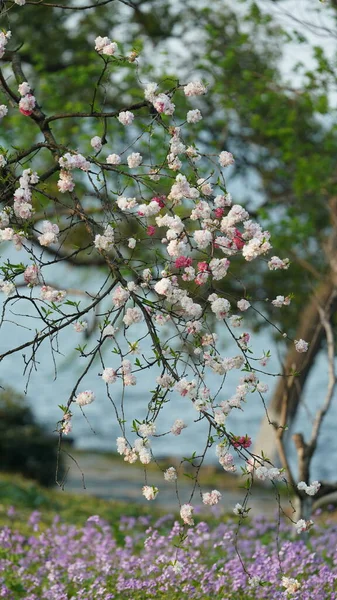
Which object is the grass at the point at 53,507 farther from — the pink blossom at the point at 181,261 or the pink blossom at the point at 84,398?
the pink blossom at the point at 181,261

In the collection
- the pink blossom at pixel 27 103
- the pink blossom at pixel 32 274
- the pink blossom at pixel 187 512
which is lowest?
the pink blossom at pixel 187 512

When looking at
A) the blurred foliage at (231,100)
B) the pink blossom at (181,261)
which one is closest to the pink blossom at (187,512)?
the pink blossom at (181,261)

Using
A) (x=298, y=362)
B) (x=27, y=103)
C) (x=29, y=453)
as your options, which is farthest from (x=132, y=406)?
(x=27, y=103)

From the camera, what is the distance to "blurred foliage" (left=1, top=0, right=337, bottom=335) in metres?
13.0

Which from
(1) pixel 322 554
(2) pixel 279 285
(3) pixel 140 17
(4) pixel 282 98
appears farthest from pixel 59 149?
(2) pixel 279 285

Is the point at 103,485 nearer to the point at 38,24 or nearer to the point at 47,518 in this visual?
the point at 47,518

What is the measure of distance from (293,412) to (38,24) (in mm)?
8828

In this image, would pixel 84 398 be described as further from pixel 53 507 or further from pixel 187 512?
pixel 53 507

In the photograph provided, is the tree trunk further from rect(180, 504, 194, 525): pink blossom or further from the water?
rect(180, 504, 194, 525): pink blossom

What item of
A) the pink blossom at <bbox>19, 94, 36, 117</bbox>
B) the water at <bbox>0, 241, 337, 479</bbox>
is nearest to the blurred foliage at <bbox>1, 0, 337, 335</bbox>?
the water at <bbox>0, 241, 337, 479</bbox>

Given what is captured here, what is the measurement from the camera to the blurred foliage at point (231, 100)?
1305 centimetres

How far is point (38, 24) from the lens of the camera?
51.7ft

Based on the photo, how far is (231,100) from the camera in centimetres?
1370

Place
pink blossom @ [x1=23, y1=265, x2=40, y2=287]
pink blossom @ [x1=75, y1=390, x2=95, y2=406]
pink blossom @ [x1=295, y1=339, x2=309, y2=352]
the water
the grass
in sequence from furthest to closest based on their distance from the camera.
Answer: the water < the grass < pink blossom @ [x1=295, y1=339, x2=309, y2=352] < pink blossom @ [x1=23, y1=265, x2=40, y2=287] < pink blossom @ [x1=75, y1=390, x2=95, y2=406]
